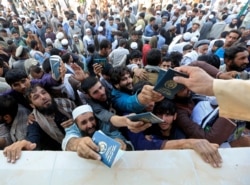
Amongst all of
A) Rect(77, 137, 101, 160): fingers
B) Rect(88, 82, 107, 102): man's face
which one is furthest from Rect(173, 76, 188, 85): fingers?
Rect(88, 82, 107, 102): man's face

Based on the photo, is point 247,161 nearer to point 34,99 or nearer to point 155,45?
point 34,99

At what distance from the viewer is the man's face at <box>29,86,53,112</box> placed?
2.10 metres

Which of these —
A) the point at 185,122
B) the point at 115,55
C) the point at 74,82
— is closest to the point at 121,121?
the point at 185,122

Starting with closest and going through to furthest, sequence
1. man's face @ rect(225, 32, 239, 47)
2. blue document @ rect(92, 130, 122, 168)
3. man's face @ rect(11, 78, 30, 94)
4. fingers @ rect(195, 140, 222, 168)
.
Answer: blue document @ rect(92, 130, 122, 168) → fingers @ rect(195, 140, 222, 168) → man's face @ rect(11, 78, 30, 94) → man's face @ rect(225, 32, 239, 47)

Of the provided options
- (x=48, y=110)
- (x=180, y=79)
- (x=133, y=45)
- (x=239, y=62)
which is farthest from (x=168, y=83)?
(x=133, y=45)

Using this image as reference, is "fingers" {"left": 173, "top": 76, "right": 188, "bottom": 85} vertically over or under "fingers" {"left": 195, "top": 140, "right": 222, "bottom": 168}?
over

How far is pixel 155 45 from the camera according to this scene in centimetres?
554

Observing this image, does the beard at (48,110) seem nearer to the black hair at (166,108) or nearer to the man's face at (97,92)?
the man's face at (97,92)

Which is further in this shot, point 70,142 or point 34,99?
point 34,99

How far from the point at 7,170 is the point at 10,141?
0.90 metres

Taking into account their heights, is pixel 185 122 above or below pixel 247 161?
below

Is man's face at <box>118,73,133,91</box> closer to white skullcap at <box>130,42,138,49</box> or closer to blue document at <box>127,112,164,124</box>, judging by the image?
blue document at <box>127,112,164,124</box>

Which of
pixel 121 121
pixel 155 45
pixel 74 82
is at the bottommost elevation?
pixel 155 45

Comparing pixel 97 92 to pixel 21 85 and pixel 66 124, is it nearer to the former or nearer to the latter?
pixel 66 124
